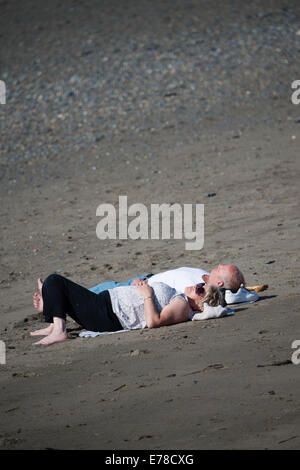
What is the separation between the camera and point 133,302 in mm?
6488

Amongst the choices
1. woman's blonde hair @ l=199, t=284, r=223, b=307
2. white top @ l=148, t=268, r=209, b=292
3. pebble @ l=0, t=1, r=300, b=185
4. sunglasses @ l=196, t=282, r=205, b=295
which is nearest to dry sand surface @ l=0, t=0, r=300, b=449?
pebble @ l=0, t=1, r=300, b=185

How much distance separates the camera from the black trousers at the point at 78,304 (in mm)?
6527

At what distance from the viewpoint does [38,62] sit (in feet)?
64.9

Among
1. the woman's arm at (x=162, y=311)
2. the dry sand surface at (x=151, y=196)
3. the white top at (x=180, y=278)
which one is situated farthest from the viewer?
the white top at (x=180, y=278)

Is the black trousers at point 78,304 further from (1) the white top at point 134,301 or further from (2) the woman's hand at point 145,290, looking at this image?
(2) the woman's hand at point 145,290

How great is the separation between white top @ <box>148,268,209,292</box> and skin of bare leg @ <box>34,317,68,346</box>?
2.82ft

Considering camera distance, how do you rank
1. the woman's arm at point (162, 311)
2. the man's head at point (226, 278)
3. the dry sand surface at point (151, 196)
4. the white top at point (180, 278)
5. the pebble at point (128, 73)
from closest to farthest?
the dry sand surface at point (151, 196) → the woman's arm at point (162, 311) → the man's head at point (226, 278) → the white top at point (180, 278) → the pebble at point (128, 73)

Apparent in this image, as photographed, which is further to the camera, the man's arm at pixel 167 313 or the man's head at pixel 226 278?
the man's head at pixel 226 278

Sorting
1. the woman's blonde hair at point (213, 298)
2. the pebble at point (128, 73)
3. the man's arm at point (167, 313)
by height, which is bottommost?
the man's arm at point (167, 313)

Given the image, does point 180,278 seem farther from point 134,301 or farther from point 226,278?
point 134,301

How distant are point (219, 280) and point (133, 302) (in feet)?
2.61

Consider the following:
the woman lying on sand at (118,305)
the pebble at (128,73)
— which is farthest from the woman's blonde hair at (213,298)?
the pebble at (128,73)

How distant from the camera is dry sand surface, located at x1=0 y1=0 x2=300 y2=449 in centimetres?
457
